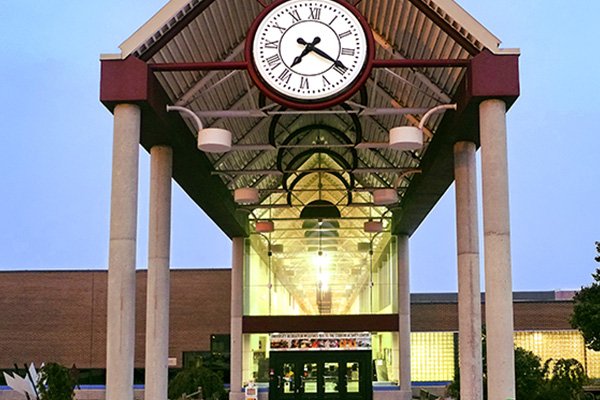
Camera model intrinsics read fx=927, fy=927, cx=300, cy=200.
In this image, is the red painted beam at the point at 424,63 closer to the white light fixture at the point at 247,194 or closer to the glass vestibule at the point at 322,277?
the white light fixture at the point at 247,194

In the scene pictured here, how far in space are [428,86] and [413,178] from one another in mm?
7006

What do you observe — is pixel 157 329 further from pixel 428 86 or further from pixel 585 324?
pixel 585 324

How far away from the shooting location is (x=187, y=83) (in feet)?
59.4

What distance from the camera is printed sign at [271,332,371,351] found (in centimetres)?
2975

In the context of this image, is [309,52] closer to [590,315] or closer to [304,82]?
[304,82]

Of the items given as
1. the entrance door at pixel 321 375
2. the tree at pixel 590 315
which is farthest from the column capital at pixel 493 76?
the entrance door at pixel 321 375

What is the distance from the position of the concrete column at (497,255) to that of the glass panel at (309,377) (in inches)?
612

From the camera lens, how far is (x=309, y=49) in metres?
15.0

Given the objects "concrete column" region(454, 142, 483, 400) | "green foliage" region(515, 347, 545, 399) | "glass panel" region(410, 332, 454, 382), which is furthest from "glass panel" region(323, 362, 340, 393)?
"glass panel" region(410, 332, 454, 382)

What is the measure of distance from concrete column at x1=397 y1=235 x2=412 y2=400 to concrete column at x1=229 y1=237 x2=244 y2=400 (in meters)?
5.69

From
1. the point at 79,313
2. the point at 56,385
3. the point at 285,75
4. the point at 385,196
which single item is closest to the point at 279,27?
the point at 285,75

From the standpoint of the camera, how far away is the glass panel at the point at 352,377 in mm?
29859

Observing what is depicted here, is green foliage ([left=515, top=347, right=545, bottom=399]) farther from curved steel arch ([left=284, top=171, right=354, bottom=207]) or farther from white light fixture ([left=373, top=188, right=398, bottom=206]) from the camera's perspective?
curved steel arch ([left=284, top=171, right=354, bottom=207])

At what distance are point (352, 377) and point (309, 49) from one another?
1710 centimetres
